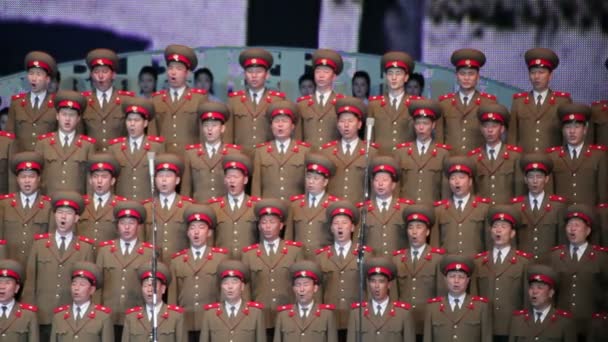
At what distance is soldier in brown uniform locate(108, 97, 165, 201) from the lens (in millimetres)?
15000

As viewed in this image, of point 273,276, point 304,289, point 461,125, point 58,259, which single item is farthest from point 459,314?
point 58,259

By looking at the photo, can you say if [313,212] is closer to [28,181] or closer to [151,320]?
[151,320]

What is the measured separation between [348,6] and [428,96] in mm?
779

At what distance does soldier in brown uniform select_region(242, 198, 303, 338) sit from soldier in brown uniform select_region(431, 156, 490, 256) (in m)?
0.85

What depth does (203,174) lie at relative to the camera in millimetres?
14961

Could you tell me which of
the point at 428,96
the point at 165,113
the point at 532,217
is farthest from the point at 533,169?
the point at 165,113

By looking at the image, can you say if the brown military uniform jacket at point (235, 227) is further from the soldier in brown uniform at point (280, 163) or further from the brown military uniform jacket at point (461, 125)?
the brown military uniform jacket at point (461, 125)

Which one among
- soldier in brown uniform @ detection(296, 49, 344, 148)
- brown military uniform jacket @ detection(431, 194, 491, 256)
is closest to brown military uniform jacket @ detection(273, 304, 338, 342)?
brown military uniform jacket @ detection(431, 194, 491, 256)

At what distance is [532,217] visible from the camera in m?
14.7

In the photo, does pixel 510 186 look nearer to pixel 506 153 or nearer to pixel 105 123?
pixel 506 153

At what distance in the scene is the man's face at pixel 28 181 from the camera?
1486cm

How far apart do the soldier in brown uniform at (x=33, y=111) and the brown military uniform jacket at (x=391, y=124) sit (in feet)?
6.45

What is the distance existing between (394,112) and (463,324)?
160 cm

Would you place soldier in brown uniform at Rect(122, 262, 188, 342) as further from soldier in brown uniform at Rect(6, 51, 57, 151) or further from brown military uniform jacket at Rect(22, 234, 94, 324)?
soldier in brown uniform at Rect(6, 51, 57, 151)
